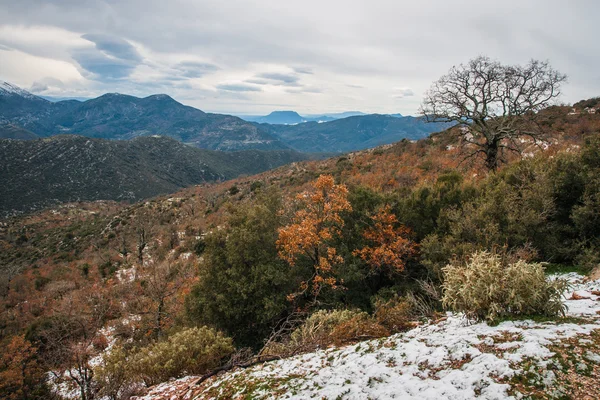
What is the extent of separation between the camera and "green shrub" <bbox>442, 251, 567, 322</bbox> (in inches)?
171

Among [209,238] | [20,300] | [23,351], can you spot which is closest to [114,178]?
[20,300]

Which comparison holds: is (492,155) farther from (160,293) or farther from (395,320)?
(160,293)

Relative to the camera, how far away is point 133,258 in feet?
109

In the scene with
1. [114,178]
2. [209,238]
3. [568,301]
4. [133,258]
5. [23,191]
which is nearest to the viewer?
[568,301]

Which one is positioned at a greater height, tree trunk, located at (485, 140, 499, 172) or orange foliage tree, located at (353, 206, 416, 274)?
tree trunk, located at (485, 140, 499, 172)

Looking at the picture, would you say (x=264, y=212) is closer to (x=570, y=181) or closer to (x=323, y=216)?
(x=323, y=216)

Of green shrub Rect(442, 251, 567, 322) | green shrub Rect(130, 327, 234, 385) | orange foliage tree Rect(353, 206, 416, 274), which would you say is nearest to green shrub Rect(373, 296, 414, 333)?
green shrub Rect(442, 251, 567, 322)

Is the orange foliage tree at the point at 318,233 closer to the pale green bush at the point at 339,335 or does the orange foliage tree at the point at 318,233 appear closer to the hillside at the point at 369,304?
the hillside at the point at 369,304

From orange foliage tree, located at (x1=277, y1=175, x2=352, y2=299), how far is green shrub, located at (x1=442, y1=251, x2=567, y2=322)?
636 centimetres

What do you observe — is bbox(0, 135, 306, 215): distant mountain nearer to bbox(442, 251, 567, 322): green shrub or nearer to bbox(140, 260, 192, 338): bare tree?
bbox(140, 260, 192, 338): bare tree

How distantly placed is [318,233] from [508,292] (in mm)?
7667

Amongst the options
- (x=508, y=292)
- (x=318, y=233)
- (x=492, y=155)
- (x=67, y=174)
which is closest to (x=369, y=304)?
(x=318, y=233)

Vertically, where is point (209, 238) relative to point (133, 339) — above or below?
above

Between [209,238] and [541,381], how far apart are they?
453 inches
